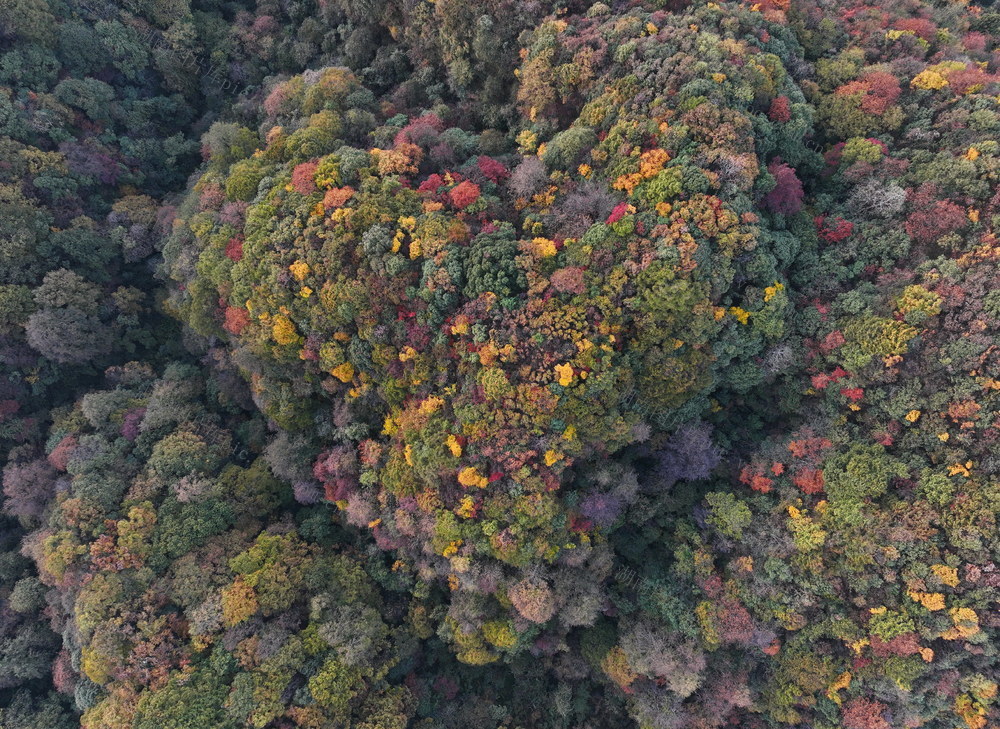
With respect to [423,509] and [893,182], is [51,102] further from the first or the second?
[893,182]

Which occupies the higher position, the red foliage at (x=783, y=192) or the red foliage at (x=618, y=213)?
the red foliage at (x=618, y=213)

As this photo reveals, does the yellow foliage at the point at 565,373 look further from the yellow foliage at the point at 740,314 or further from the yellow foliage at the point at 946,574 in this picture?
the yellow foliage at the point at 946,574

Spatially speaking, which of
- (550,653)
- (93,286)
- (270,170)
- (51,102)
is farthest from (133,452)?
(550,653)

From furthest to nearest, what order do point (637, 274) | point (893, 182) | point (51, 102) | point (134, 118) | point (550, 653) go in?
point (134, 118), point (51, 102), point (550, 653), point (893, 182), point (637, 274)

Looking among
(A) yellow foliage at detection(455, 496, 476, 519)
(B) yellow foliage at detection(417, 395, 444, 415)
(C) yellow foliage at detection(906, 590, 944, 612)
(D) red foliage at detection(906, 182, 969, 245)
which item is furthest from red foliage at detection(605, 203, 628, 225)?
(C) yellow foliage at detection(906, 590, 944, 612)

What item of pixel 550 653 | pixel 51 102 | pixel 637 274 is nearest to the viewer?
pixel 637 274

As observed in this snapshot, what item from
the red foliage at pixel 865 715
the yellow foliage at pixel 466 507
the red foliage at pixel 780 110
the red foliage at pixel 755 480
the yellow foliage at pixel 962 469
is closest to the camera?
the yellow foliage at pixel 962 469

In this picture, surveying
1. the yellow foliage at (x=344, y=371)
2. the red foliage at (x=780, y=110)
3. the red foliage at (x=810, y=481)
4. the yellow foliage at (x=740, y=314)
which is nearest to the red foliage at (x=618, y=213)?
the yellow foliage at (x=740, y=314)
